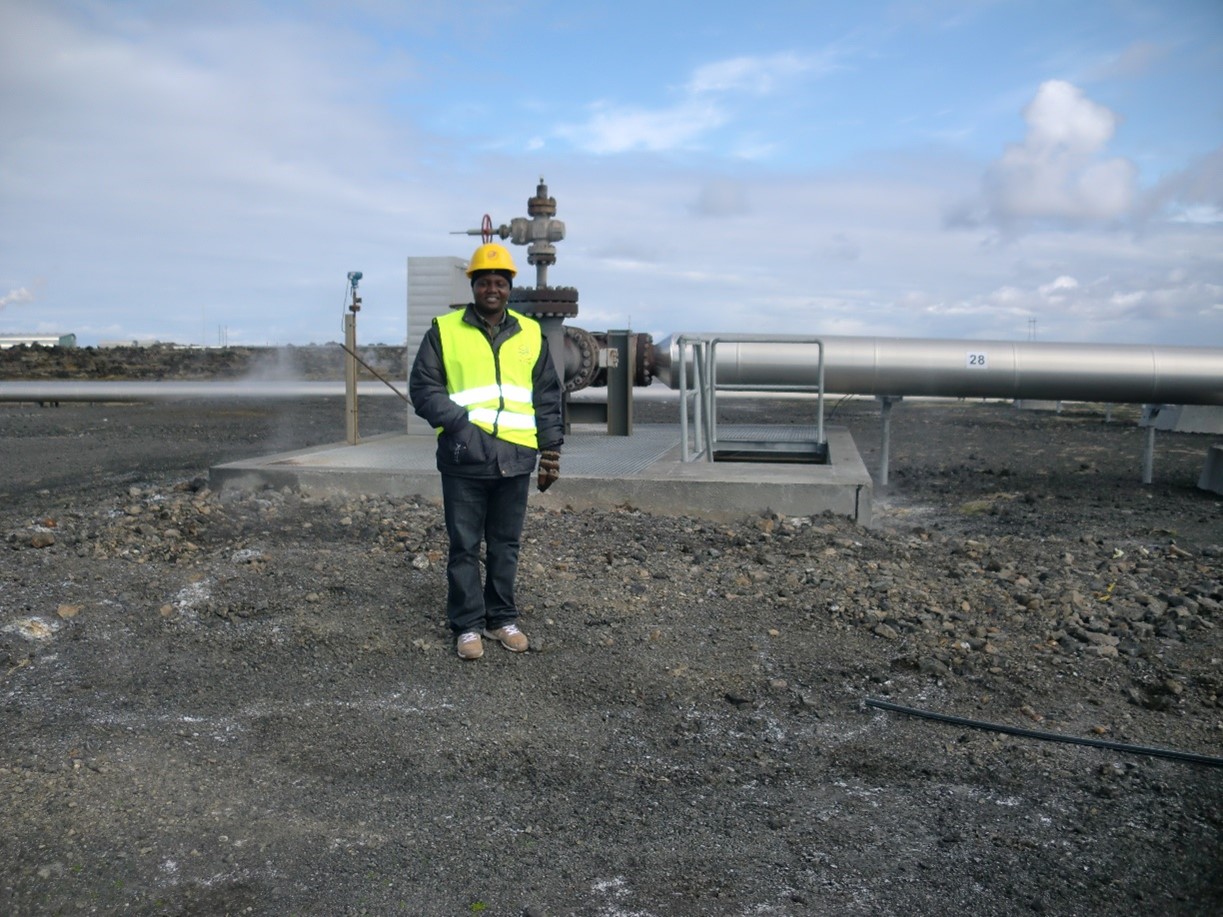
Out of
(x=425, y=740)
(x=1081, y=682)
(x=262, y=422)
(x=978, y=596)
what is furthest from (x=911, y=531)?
(x=262, y=422)

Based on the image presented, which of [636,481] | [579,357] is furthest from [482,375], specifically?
[579,357]

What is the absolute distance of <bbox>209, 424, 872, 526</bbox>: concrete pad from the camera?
763cm

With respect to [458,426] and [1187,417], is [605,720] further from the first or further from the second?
[1187,417]

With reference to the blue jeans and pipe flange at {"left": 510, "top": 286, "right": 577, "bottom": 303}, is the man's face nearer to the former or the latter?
the blue jeans

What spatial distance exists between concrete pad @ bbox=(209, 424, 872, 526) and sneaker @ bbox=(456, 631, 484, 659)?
125 inches

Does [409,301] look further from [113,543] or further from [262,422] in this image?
[262,422]

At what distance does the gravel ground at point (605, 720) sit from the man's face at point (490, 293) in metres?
1.57

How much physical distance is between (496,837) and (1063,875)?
5.35 feet

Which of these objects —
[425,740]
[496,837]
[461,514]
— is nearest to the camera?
[496,837]

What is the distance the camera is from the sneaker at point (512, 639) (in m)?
4.86

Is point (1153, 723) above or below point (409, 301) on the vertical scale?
below

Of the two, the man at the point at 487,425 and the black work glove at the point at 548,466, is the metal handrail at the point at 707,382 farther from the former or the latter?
the man at the point at 487,425

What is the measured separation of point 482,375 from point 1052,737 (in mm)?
2755

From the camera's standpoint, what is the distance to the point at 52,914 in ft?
8.98
